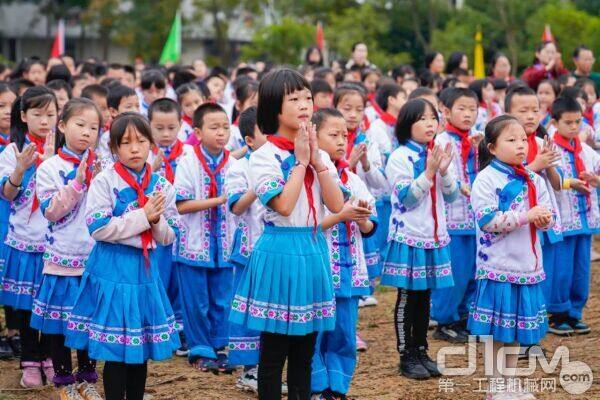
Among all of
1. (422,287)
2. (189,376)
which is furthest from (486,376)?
(189,376)

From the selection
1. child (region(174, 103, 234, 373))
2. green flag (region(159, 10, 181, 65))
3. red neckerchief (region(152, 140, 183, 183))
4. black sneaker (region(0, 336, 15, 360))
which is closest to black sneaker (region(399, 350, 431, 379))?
child (region(174, 103, 234, 373))

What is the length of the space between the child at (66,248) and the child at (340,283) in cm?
134

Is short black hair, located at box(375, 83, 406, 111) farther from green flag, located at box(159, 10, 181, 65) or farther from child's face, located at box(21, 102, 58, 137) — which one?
green flag, located at box(159, 10, 181, 65)

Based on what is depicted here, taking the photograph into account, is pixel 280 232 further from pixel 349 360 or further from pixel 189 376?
pixel 189 376

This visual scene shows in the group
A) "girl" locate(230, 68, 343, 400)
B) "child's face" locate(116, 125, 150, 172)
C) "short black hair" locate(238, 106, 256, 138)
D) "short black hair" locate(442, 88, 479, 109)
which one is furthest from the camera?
"short black hair" locate(442, 88, 479, 109)

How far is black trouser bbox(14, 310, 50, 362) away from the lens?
5887 mm

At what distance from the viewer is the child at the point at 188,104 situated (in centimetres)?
790

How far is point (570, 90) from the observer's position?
8.12 metres

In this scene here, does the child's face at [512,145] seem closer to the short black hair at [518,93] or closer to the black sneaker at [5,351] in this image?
the short black hair at [518,93]

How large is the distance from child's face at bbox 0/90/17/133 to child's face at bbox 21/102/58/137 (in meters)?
0.56

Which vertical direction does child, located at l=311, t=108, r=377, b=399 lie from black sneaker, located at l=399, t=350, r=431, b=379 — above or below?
above

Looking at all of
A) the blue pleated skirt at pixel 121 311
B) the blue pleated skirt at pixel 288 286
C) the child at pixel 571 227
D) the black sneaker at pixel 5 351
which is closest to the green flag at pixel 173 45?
the child at pixel 571 227

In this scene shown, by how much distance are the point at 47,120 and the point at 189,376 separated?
1.97 metres

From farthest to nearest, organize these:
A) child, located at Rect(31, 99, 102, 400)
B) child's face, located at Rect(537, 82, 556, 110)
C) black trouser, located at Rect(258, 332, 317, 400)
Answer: child's face, located at Rect(537, 82, 556, 110), child, located at Rect(31, 99, 102, 400), black trouser, located at Rect(258, 332, 317, 400)
